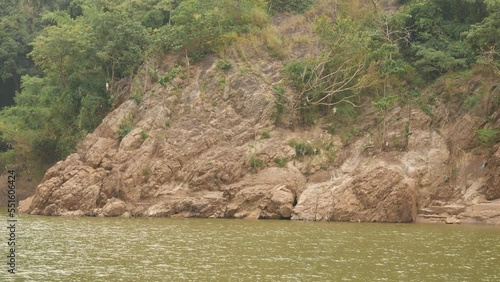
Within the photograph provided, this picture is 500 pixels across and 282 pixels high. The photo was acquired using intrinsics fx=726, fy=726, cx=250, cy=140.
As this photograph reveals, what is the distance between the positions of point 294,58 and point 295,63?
9.07 ft

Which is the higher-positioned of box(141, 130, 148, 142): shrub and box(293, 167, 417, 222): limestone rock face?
box(141, 130, 148, 142): shrub

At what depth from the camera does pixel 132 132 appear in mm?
44969

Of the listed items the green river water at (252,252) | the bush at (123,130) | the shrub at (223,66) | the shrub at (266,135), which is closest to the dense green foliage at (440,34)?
the shrub at (266,135)

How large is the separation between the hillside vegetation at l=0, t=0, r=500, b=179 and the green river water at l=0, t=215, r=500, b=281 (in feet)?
39.2

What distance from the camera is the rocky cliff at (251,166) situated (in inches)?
1492

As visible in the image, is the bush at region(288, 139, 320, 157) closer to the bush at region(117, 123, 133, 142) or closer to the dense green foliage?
the dense green foliage

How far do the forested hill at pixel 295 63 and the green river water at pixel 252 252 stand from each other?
36.0 ft

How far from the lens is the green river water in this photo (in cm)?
2066

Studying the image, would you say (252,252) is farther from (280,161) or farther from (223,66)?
(223,66)

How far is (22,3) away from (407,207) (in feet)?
156

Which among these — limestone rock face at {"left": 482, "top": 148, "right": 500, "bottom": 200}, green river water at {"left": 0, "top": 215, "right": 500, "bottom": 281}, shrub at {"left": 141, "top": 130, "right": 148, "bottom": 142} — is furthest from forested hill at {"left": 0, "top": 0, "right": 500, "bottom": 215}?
green river water at {"left": 0, "top": 215, "right": 500, "bottom": 281}

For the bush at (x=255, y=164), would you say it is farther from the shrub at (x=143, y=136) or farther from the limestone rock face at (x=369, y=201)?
the shrub at (x=143, y=136)

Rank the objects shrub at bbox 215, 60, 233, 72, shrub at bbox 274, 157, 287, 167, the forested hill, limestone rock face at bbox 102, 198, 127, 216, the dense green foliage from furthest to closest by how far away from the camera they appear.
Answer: shrub at bbox 215, 60, 233, 72
the dense green foliage
the forested hill
shrub at bbox 274, 157, 287, 167
limestone rock face at bbox 102, 198, 127, 216

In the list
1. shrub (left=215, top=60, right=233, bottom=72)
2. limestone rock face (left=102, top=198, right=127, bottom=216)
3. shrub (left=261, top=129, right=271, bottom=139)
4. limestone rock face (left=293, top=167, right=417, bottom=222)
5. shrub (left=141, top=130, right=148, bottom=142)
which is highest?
shrub (left=215, top=60, right=233, bottom=72)
